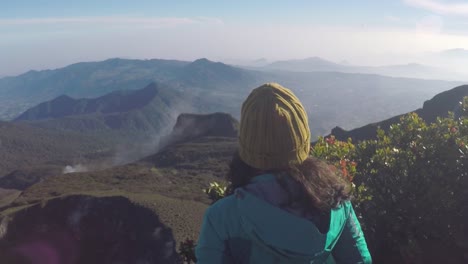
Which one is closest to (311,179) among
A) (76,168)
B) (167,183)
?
(167,183)

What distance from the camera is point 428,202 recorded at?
7.12 metres

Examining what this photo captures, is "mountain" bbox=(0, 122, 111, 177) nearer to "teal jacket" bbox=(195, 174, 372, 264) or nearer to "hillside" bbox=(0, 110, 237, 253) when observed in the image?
"hillside" bbox=(0, 110, 237, 253)

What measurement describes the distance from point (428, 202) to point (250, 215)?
5531 millimetres

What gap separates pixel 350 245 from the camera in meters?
3.04


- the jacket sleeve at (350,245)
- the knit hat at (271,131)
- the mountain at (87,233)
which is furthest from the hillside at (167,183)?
the jacket sleeve at (350,245)

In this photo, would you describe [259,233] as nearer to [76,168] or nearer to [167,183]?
[167,183]

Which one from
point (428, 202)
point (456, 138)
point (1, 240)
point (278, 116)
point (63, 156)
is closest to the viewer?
point (278, 116)

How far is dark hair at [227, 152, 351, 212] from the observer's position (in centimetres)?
277

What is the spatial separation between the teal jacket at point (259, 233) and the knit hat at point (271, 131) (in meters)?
0.14

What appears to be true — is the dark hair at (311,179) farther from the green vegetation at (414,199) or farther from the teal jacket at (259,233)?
the green vegetation at (414,199)

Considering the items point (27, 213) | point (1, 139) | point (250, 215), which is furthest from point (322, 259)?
point (1, 139)

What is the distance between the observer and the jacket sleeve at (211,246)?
273cm

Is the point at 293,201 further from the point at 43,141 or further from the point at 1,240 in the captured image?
the point at 43,141

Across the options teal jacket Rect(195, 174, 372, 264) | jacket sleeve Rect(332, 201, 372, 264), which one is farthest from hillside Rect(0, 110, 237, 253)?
jacket sleeve Rect(332, 201, 372, 264)
